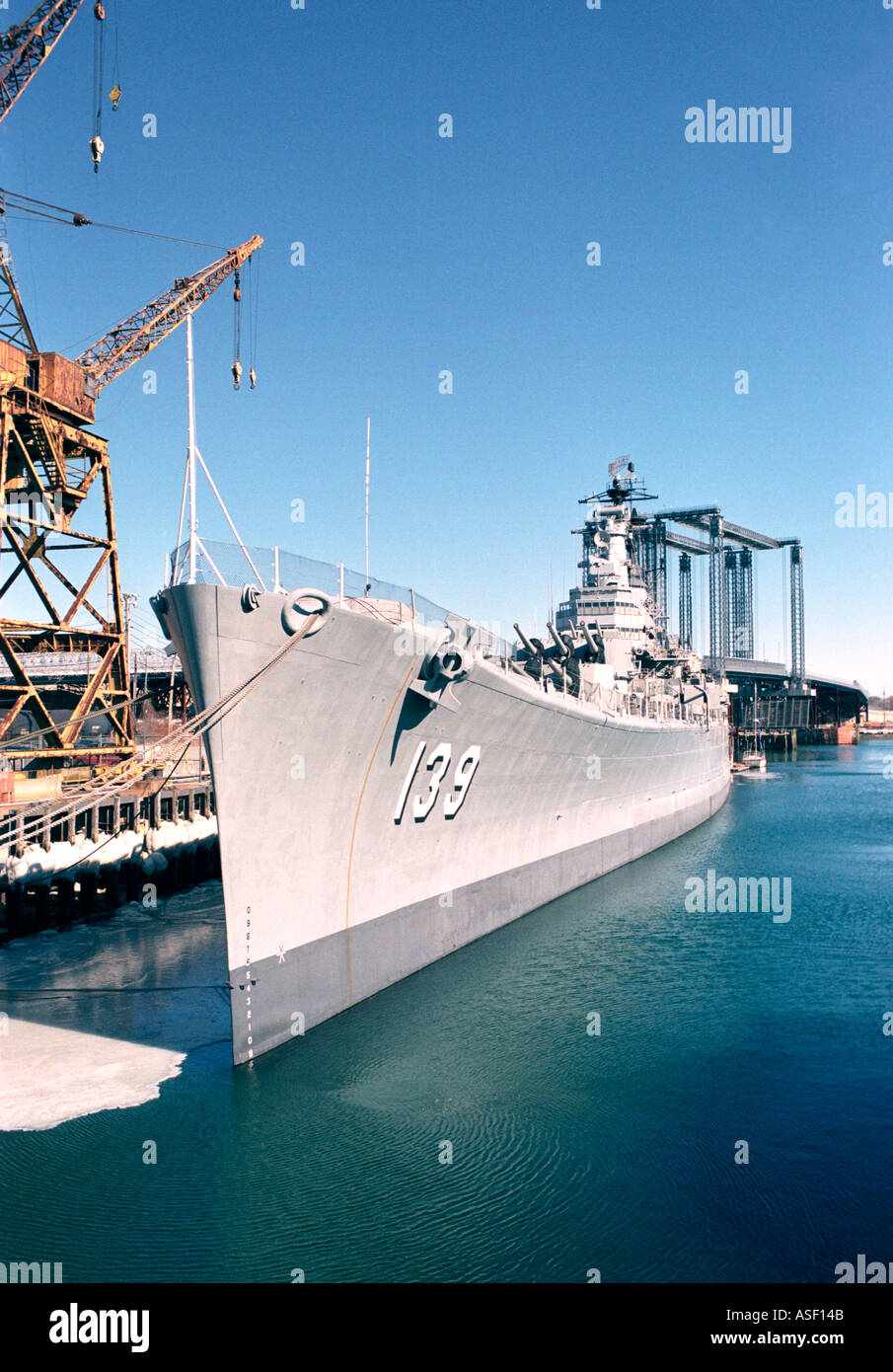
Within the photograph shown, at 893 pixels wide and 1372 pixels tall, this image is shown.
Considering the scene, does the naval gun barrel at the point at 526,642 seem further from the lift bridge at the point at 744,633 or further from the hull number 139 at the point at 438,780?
the lift bridge at the point at 744,633

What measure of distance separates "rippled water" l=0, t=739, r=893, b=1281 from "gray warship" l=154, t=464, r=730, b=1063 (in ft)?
3.05

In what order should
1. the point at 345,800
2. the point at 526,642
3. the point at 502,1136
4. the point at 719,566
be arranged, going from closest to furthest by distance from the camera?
the point at 502,1136 < the point at 345,800 < the point at 526,642 < the point at 719,566

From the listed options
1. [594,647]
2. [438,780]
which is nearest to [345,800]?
[438,780]

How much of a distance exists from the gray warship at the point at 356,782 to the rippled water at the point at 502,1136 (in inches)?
36.7

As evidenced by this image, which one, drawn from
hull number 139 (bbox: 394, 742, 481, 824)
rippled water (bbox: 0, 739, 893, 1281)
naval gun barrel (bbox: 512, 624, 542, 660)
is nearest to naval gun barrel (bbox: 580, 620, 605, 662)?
naval gun barrel (bbox: 512, 624, 542, 660)

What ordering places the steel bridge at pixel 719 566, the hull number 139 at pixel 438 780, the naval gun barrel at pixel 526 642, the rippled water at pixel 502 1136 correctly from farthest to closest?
the steel bridge at pixel 719 566 → the naval gun barrel at pixel 526 642 → the hull number 139 at pixel 438 780 → the rippled water at pixel 502 1136

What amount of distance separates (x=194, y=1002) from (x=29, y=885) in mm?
7405

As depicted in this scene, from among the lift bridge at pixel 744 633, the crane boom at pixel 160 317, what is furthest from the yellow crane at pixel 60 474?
the lift bridge at pixel 744 633

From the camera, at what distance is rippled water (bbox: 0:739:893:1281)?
6.78 m

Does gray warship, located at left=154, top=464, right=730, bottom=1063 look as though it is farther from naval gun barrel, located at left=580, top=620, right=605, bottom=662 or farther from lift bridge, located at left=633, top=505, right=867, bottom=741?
lift bridge, located at left=633, top=505, right=867, bottom=741

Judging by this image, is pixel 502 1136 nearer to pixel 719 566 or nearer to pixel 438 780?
pixel 438 780

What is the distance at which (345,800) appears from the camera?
1116cm

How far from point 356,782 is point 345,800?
0.30 m

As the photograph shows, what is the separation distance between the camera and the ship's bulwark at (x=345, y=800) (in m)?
9.70
